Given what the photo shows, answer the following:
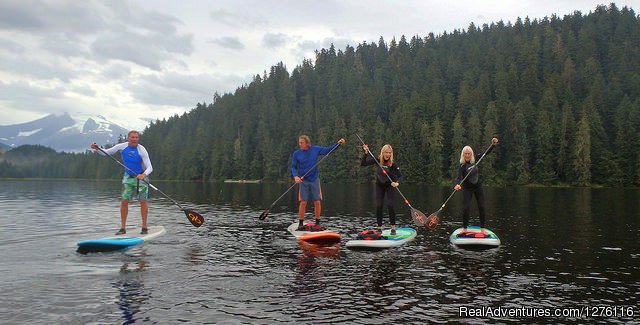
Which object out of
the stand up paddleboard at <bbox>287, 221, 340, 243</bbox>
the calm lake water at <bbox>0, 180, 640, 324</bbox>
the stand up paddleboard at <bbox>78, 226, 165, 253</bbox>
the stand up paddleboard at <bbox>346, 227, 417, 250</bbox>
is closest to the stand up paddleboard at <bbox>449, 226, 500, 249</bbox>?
the calm lake water at <bbox>0, 180, 640, 324</bbox>

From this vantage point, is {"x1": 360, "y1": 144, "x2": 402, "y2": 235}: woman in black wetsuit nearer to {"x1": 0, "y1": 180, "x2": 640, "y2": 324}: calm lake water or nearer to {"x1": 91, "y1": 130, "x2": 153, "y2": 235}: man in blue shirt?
{"x1": 0, "y1": 180, "x2": 640, "y2": 324}: calm lake water

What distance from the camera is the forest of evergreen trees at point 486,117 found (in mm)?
108062

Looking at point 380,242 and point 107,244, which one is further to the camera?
point 380,242

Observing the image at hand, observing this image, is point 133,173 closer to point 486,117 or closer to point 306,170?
point 306,170

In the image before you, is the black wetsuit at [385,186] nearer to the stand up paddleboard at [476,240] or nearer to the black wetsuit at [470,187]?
the black wetsuit at [470,187]

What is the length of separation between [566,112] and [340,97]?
96199 mm

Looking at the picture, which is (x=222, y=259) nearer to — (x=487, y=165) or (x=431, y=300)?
(x=431, y=300)

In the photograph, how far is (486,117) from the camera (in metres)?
120

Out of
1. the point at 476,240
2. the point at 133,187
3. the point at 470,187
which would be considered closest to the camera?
the point at 476,240

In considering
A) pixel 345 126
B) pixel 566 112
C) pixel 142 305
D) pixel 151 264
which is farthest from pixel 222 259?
pixel 345 126

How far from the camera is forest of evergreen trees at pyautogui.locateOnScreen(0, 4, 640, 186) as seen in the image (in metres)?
108

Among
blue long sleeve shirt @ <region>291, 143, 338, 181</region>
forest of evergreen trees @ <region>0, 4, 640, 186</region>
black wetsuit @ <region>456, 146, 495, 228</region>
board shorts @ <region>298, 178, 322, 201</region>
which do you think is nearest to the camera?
black wetsuit @ <region>456, 146, 495, 228</region>

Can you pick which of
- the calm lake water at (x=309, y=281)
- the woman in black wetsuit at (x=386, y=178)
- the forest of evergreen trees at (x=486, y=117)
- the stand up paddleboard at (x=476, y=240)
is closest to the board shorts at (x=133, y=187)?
the calm lake water at (x=309, y=281)

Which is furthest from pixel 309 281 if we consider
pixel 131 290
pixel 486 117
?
pixel 486 117
